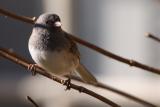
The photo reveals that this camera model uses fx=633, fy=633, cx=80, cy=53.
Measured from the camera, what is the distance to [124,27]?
161 inches

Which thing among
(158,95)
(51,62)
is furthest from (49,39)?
(158,95)

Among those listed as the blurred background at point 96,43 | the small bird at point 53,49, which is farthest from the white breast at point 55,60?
the blurred background at point 96,43

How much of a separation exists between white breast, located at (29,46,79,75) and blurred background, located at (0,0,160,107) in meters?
1.97

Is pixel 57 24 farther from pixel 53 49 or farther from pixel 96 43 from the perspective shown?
pixel 96 43

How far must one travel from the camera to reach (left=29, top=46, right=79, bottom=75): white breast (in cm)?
198

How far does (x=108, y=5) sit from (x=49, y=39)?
2074 mm

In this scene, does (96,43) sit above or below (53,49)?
below

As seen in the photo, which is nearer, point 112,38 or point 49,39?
point 49,39

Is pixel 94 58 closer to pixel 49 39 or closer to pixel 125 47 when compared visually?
pixel 125 47

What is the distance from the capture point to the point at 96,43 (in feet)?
13.5

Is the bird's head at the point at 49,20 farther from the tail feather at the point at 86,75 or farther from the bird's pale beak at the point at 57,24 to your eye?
the tail feather at the point at 86,75

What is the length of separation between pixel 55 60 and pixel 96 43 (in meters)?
2.13

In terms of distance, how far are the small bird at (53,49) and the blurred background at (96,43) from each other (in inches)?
76.5

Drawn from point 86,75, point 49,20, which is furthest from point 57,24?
point 86,75
